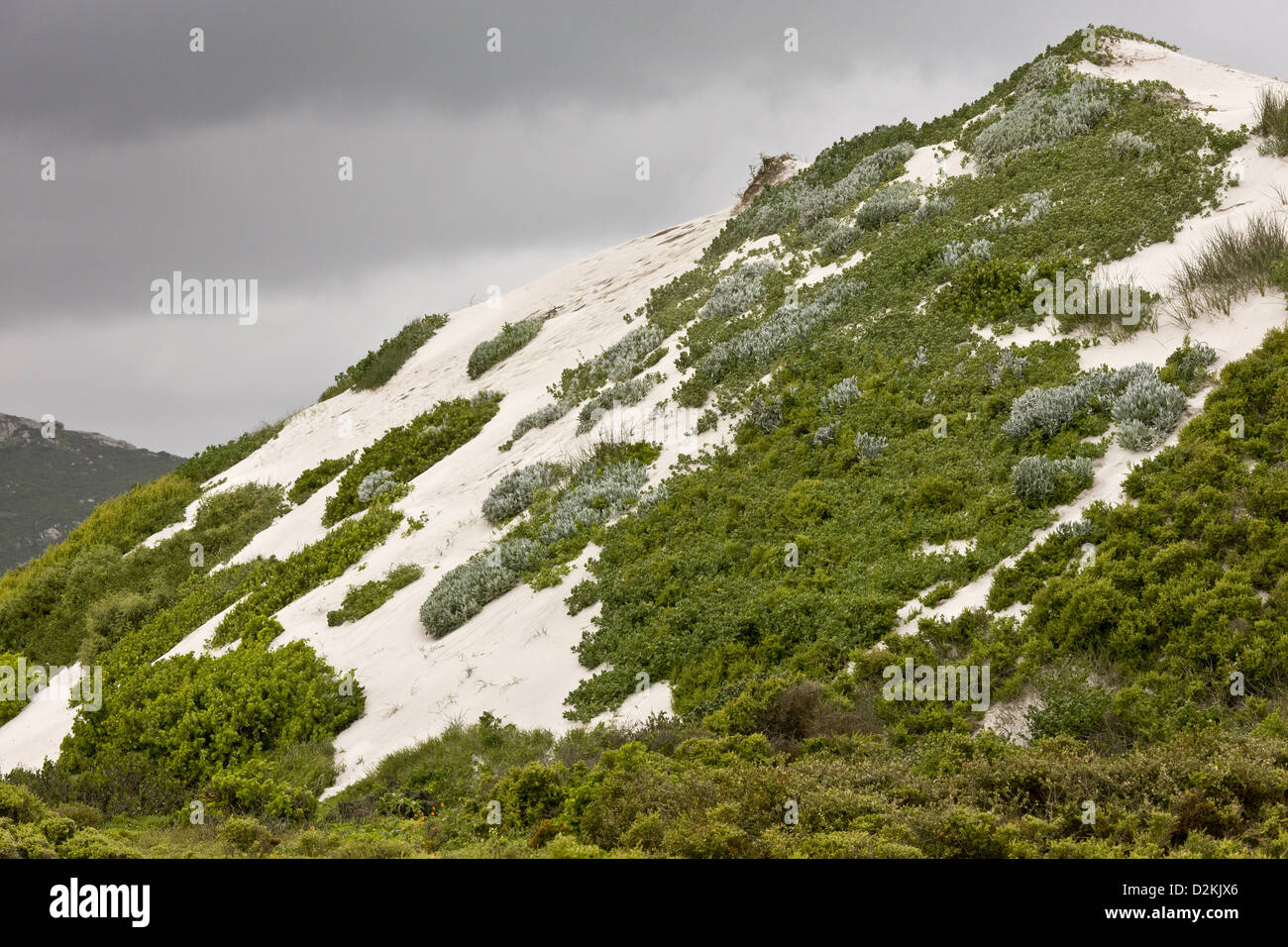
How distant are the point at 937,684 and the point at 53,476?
492 ft

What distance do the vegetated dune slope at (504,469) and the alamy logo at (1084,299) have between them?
0.37 meters

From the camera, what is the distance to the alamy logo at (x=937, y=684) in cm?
945

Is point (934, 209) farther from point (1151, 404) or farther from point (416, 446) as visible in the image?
point (416, 446)

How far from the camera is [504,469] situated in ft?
66.3

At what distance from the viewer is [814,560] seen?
40.1 feet

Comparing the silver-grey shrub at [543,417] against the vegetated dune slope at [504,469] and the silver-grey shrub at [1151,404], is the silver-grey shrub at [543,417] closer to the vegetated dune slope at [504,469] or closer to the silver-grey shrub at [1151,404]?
the vegetated dune slope at [504,469]

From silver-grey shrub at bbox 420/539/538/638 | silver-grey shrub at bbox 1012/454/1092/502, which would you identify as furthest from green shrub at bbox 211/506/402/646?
silver-grey shrub at bbox 1012/454/1092/502

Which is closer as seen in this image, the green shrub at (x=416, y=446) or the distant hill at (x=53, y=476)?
the green shrub at (x=416, y=446)

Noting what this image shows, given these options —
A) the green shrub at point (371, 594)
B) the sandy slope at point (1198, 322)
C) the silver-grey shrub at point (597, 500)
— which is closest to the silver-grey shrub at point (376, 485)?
the green shrub at point (371, 594)

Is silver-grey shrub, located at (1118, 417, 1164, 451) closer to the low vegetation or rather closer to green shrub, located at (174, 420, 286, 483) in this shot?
the low vegetation
